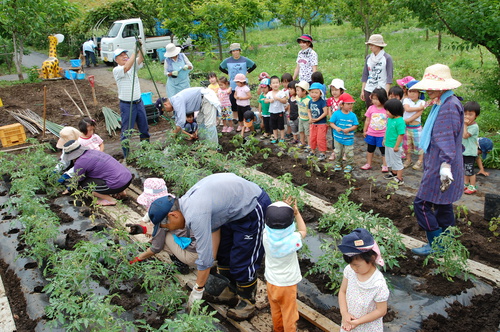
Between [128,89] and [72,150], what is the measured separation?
186 centimetres

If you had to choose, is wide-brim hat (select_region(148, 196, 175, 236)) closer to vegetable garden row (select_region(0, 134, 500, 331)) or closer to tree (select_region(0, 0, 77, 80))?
vegetable garden row (select_region(0, 134, 500, 331))

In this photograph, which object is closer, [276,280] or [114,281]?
[276,280]

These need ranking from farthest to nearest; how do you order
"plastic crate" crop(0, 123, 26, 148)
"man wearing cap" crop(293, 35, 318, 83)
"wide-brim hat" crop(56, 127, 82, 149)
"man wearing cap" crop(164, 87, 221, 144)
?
"plastic crate" crop(0, 123, 26, 148) → "man wearing cap" crop(293, 35, 318, 83) → "man wearing cap" crop(164, 87, 221, 144) → "wide-brim hat" crop(56, 127, 82, 149)

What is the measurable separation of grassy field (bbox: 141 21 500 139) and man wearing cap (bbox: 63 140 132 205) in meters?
4.56

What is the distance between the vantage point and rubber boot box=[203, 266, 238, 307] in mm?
3789

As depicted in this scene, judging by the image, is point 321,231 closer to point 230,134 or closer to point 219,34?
point 230,134


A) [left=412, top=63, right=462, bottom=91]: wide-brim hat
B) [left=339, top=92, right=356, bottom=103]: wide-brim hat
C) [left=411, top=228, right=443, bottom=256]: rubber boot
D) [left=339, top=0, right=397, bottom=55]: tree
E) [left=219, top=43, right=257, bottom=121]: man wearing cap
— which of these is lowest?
[left=411, top=228, right=443, bottom=256]: rubber boot

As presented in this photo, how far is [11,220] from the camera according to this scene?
5.50 meters

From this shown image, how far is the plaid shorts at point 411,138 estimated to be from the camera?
20.9 ft

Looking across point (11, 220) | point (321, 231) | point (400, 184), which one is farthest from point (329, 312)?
point (11, 220)

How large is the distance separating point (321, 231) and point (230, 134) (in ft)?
13.6

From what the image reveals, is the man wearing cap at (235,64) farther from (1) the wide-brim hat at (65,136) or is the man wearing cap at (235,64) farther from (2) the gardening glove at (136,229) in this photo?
(2) the gardening glove at (136,229)

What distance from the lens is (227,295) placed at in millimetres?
3797

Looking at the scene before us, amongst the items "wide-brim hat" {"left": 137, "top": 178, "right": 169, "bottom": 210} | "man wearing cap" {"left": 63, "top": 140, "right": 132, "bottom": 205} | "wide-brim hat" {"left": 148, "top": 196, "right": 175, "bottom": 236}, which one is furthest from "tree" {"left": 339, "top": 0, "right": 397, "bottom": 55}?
"wide-brim hat" {"left": 148, "top": 196, "right": 175, "bottom": 236}
